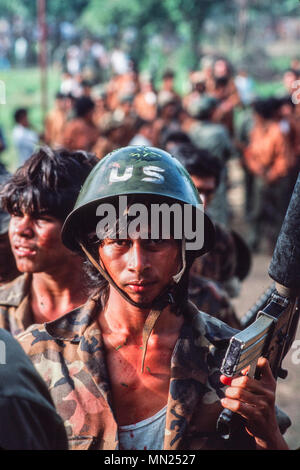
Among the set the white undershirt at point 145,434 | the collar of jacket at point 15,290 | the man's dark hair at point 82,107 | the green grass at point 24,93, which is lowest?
the green grass at point 24,93

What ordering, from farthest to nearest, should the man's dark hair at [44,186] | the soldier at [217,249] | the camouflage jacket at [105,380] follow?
the soldier at [217,249] < the man's dark hair at [44,186] < the camouflage jacket at [105,380]

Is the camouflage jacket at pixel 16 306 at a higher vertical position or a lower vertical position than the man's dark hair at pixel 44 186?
lower

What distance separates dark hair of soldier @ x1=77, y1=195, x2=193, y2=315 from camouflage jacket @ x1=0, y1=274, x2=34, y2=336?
17.2 inches

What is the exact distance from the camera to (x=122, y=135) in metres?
8.86

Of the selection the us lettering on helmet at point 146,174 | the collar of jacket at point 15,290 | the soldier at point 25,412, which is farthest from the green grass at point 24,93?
the soldier at point 25,412

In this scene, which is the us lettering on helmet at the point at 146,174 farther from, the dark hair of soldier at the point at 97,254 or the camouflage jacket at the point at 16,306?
the camouflage jacket at the point at 16,306

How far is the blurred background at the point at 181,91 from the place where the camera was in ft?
26.0

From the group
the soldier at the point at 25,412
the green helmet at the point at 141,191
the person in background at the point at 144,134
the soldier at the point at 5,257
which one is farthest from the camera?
the person in background at the point at 144,134

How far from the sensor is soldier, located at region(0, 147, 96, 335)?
2627mm

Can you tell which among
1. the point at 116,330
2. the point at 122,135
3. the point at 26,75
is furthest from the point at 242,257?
the point at 26,75

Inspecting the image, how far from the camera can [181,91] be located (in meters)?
23.2

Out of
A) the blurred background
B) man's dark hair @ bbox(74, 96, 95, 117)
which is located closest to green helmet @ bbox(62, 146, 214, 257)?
the blurred background

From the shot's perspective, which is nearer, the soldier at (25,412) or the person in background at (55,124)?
the soldier at (25,412)

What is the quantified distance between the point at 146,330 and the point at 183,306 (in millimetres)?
180
